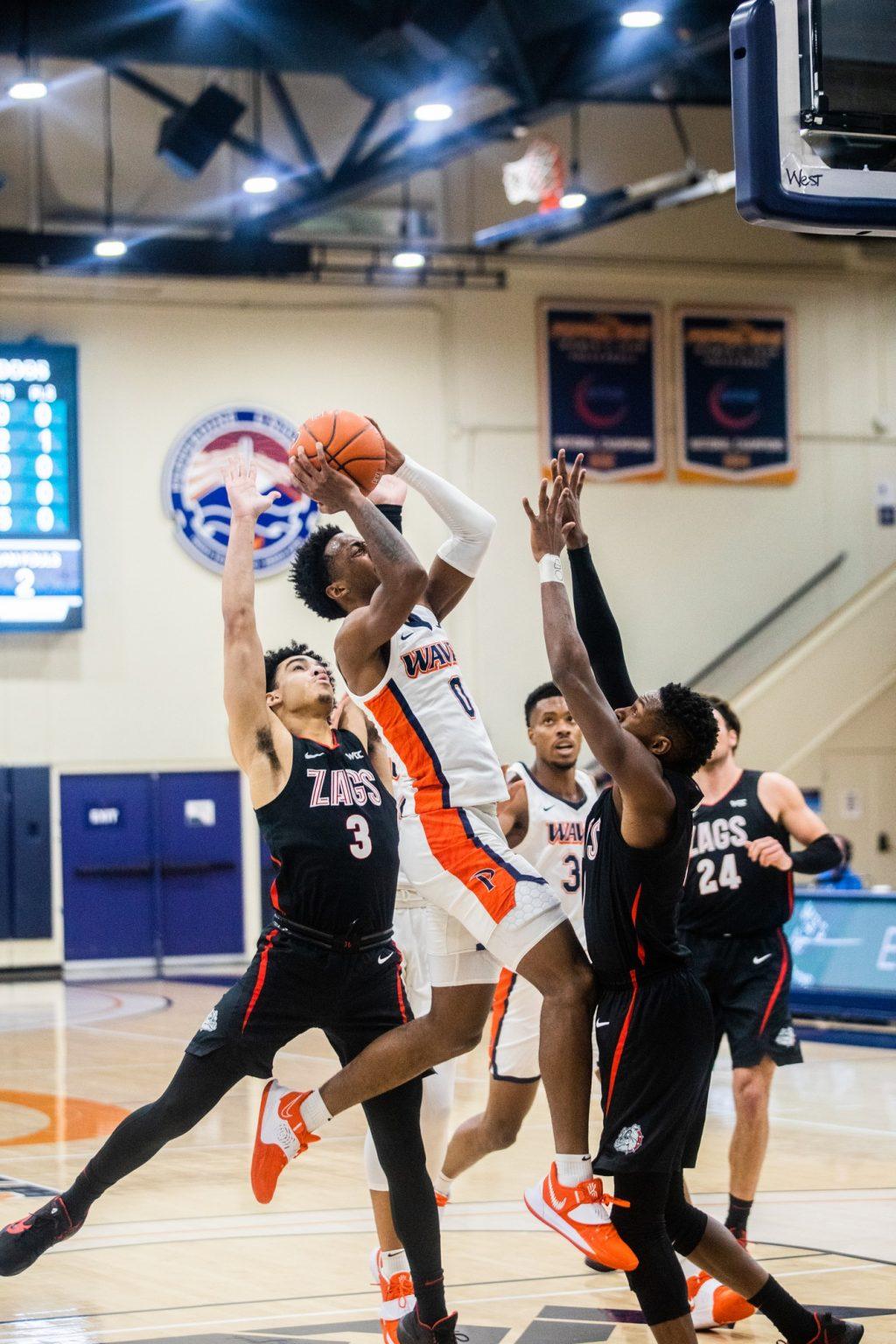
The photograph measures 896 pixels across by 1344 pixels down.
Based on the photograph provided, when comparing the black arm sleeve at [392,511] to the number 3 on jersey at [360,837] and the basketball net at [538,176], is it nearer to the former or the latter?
the number 3 on jersey at [360,837]

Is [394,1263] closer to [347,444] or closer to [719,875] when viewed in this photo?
[719,875]

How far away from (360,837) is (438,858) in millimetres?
302

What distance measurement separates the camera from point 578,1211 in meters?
4.63

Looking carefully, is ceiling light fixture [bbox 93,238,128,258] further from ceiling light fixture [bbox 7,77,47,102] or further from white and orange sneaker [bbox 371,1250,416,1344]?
white and orange sneaker [bbox 371,1250,416,1344]

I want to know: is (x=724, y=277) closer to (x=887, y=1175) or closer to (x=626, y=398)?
(x=626, y=398)

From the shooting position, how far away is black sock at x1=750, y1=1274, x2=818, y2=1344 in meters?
4.80

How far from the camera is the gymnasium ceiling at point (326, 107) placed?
14.2 metres

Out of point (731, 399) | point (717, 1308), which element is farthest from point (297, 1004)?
point (731, 399)

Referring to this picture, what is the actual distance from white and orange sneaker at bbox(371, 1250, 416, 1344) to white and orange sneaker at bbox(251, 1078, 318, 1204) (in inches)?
16.5

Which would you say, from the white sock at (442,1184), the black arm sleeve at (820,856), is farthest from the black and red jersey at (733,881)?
the white sock at (442,1184)

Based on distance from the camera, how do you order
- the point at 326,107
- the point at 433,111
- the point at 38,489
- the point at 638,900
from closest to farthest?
1. the point at 638,900
2. the point at 433,111
3. the point at 38,489
4. the point at 326,107

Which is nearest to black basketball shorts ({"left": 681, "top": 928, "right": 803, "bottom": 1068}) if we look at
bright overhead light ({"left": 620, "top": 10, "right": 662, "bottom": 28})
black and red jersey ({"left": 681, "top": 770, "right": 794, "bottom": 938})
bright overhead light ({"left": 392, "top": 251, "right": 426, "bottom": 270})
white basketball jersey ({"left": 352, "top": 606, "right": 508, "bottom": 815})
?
black and red jersey ({"left": 681, "top": 770, "right": 794, "bottom": 938})

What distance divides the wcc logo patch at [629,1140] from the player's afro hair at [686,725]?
92 centimetres

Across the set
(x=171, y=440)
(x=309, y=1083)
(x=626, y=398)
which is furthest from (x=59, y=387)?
(x=309, y=1083)
